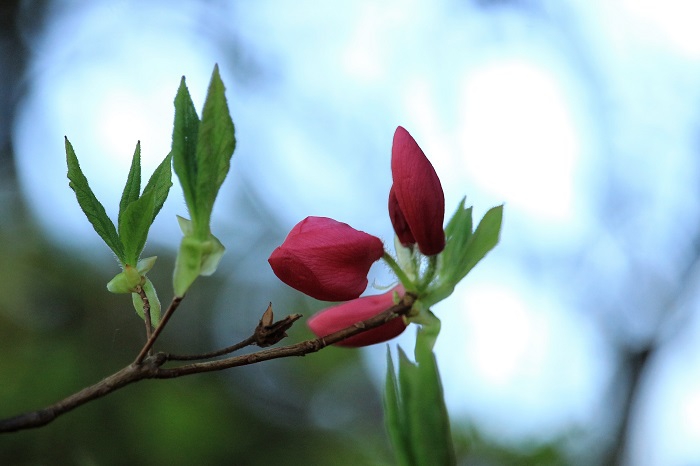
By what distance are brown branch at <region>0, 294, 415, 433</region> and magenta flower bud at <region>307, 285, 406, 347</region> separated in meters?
0.04

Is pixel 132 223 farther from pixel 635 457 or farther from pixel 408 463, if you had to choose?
pixel 635 457

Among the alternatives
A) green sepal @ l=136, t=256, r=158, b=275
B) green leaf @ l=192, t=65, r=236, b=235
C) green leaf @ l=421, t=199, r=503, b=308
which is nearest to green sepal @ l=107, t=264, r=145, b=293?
green sepal @ l=136, t=256, r=158, b=275

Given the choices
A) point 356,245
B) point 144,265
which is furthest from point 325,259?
point 144,265

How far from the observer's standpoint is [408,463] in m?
0.54

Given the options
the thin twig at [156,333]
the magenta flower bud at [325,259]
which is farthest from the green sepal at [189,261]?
the magenta flower bud at [325,259]

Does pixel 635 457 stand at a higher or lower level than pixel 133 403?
higher

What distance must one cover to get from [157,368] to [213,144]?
138 millimetres

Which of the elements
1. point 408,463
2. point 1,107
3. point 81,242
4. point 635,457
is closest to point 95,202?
point 408,463

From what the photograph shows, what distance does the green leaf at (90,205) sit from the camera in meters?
0.50

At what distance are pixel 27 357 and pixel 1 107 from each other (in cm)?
151

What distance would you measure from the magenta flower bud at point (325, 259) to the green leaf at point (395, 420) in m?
0.08

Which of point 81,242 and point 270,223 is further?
point 270,223

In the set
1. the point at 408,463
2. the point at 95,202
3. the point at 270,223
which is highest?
the point at 270,223

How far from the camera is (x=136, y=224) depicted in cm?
52
